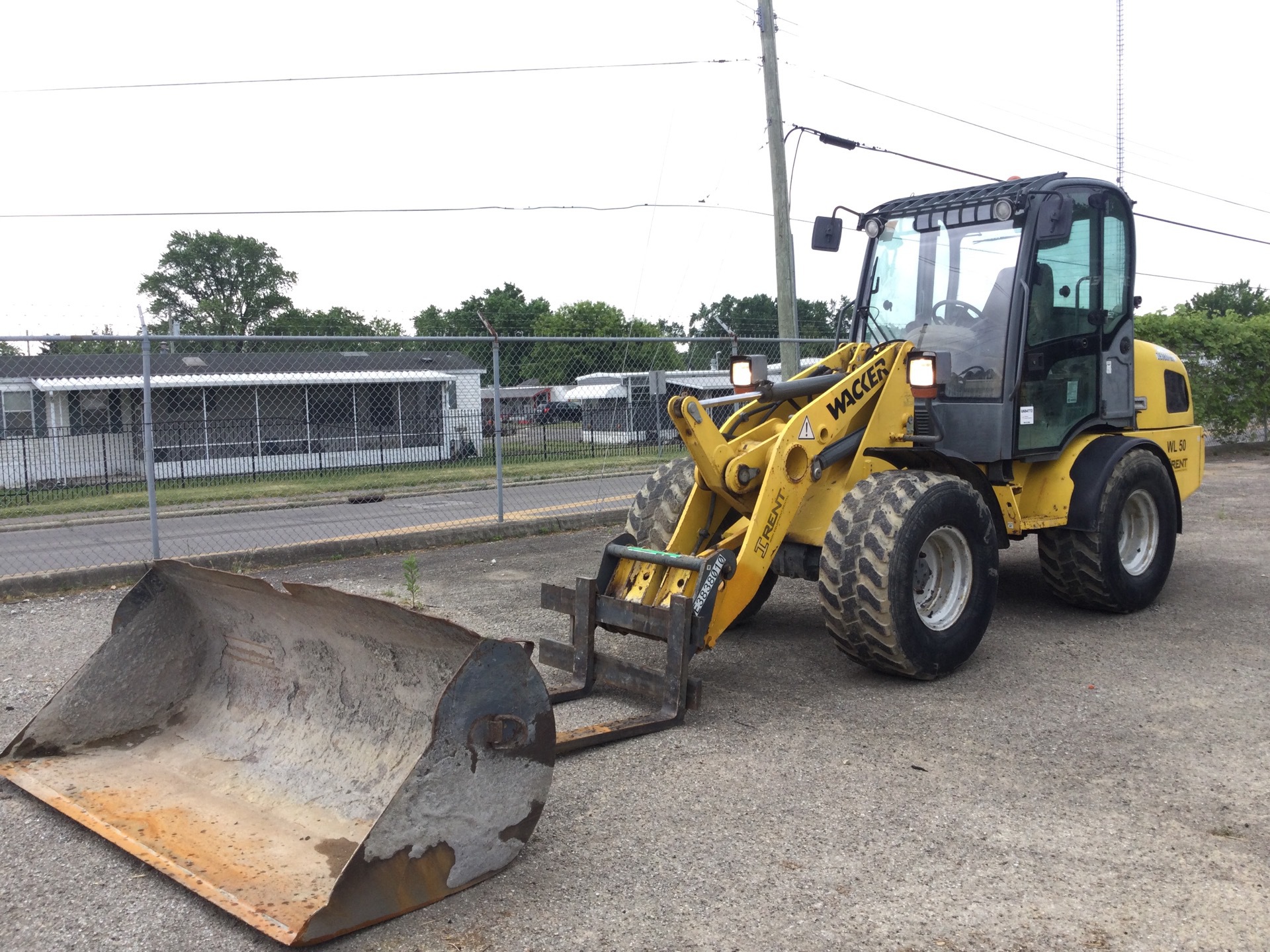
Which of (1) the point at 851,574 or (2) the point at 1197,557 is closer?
(1) the point at 851,574

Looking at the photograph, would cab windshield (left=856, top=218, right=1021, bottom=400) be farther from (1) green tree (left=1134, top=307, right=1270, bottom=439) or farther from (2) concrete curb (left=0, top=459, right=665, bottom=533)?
(1) green tree (left=1134, top=307, right=1270, bottom=439)

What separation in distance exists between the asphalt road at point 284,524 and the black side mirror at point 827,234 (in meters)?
Result: 5.23

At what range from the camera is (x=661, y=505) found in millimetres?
6324

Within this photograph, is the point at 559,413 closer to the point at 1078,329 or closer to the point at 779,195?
the point at 779,195

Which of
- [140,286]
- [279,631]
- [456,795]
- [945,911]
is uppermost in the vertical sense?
[140,286]

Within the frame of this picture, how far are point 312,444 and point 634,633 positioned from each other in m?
16.5

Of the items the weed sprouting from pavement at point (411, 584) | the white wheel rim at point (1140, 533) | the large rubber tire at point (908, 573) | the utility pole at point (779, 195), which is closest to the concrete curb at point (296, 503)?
the utility pole at point (779, 195)

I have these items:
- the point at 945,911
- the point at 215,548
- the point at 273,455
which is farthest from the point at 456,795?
the point at 273,455

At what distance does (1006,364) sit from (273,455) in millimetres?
16484

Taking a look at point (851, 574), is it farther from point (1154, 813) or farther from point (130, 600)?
point (130, 600)

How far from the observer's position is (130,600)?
4742 mm

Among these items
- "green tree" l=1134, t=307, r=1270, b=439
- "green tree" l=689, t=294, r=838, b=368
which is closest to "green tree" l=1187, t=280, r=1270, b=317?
"green tree" l=689, t=294, r=838, b=368

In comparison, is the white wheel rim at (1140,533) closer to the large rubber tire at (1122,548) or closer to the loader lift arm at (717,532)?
the large rubber tire at (1122,548)

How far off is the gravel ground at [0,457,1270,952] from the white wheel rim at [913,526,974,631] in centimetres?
36
